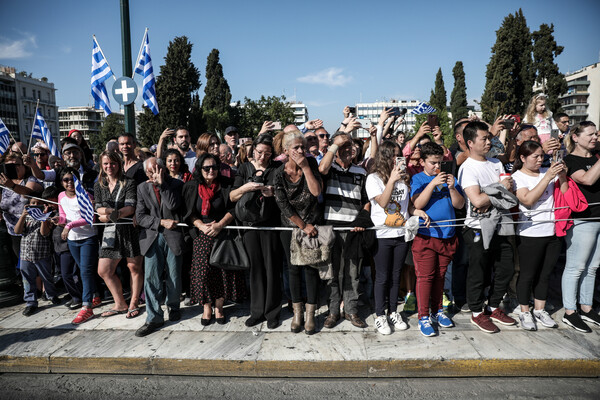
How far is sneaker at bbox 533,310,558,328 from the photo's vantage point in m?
4.43

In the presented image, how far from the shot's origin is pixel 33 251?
5383 mm

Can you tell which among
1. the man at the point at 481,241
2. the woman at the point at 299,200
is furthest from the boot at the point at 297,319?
the man at the point at 481,241

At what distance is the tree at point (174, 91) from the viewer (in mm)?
39781

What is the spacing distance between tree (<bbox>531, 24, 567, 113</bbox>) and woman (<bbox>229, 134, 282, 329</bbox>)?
4275 centimetres

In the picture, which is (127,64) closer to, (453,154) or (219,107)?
(453,154)

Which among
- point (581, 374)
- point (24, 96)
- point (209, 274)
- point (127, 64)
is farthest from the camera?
point (24, 96)

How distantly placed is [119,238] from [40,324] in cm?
149

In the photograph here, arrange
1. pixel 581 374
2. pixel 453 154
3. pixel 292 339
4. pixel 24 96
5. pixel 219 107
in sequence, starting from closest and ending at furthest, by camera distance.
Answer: pixel 581 374 < pixel 292 339 < pixel 453 154 < pixel 219 107 < pixel 24 96

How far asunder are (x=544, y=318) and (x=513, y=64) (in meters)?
40.0

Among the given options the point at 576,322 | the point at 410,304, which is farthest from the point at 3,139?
the point at 576,322

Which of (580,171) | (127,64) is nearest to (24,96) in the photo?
(127,64)

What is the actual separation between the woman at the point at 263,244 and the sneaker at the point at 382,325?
46.7 inches

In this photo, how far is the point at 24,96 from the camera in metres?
91.4

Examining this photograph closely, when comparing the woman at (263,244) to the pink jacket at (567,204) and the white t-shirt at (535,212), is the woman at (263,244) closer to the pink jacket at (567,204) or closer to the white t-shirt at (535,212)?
the white t-shirt at (535,212)
